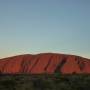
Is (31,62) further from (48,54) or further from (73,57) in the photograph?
(73,57)

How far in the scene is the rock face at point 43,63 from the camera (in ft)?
355

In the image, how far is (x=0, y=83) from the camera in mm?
30641

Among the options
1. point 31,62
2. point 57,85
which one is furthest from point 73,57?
point 57,85

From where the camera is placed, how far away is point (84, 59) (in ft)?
379

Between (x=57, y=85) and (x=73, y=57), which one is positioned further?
(x=73, y=57)

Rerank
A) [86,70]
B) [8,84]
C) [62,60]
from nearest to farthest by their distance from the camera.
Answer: [8,84]
[86,70]
[62,60]

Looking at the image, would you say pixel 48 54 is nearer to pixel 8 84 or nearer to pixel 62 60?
pixel 62 60

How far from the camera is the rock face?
108 metres

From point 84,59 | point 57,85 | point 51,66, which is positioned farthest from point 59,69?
point 57,85

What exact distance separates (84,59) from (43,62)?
47.5 ft

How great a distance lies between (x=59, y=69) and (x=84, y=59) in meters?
13.2

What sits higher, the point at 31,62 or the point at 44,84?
the point at 44,84

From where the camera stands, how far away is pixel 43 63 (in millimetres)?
113938

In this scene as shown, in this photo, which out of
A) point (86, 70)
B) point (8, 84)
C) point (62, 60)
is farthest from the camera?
point (62, 60)
